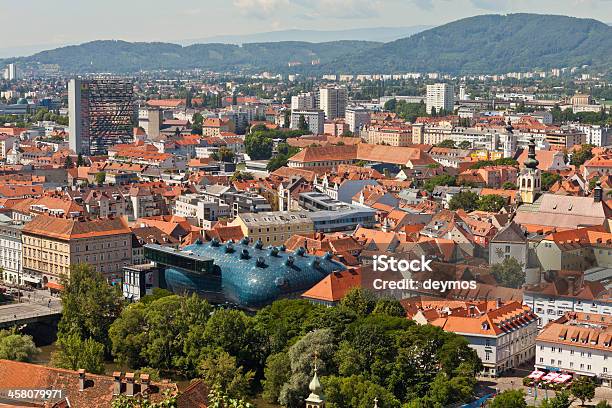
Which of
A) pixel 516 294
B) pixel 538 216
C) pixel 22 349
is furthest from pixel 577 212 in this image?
pixel 22 349

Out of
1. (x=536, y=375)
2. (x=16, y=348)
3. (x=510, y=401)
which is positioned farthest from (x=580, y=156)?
(x=16, y=348)

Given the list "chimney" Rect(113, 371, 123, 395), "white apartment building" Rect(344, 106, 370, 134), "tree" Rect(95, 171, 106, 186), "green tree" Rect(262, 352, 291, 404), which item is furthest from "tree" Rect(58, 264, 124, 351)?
"white apartment building" Rect(344, 106, 370, 134)

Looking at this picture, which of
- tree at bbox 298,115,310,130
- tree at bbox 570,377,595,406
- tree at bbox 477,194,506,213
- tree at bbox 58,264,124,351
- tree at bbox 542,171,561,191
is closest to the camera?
tree at bbox 570,377,595,406

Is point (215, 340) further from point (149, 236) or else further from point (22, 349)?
point (149, 236)

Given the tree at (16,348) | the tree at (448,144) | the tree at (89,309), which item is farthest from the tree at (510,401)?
the tree at (448,144)

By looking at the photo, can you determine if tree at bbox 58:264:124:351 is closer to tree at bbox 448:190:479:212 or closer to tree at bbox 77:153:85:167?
tree at bbox 448:190:479:212
